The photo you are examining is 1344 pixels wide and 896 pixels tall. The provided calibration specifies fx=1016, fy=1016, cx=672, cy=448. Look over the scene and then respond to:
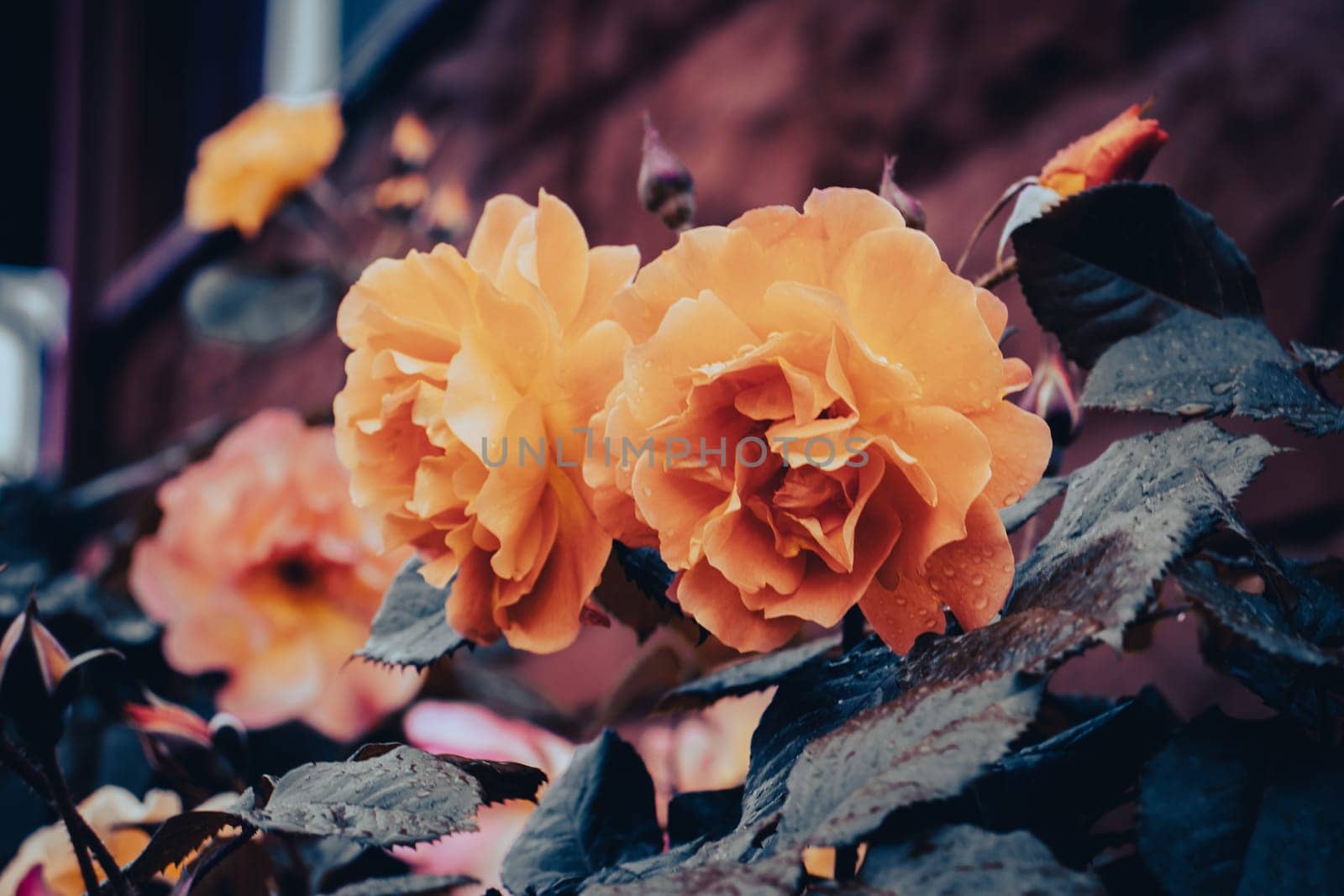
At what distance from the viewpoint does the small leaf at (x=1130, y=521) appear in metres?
0.23

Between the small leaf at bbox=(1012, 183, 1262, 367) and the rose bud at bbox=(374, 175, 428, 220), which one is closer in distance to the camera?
the small leaf at bbox=(1012, 183, 1262, 367)

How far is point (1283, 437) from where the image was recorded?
2.00 ft

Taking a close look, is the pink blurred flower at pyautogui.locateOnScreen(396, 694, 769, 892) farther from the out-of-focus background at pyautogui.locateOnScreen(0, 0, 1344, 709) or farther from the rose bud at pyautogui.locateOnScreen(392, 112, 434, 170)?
the rose bud at pyautogui.locateOnScreen(392, 112, 434, 170)

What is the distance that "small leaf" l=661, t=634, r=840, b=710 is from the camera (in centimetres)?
35

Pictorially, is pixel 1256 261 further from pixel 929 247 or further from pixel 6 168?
pixel 6 168

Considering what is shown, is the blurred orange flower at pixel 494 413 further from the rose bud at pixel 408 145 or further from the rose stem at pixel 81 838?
the rose bud at pixel 408 145

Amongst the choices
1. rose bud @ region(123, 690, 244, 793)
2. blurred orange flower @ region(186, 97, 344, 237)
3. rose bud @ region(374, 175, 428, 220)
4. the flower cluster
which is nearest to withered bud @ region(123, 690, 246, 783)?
rose bud @ region(123, 690, 244, 793)

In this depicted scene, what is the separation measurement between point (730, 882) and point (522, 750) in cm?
53

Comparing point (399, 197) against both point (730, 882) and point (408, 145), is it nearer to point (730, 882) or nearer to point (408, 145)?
point (408, 145)

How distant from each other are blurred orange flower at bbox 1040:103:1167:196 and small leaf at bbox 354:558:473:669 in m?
0.28

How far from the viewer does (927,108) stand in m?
0.86

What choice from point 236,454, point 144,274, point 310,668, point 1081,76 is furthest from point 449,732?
point 144,274

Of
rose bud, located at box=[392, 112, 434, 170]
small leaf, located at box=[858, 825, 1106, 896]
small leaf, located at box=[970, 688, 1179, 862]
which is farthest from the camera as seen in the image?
rose bud, located at box=[392, 112, 434, 170]

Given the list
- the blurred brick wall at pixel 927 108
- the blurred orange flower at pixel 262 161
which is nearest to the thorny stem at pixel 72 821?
the blurred brick wall at pixel 927 108
